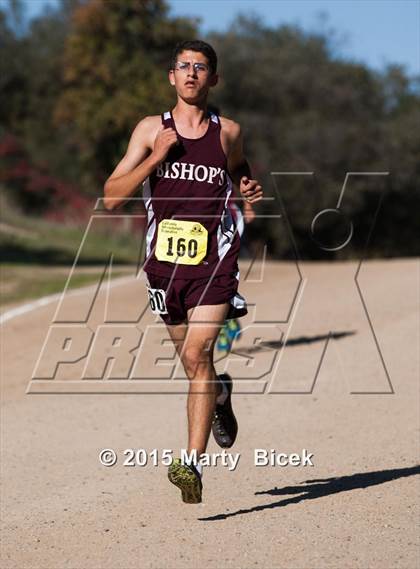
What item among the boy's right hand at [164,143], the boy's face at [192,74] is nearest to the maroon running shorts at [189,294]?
the boy's right hand at [164,143]

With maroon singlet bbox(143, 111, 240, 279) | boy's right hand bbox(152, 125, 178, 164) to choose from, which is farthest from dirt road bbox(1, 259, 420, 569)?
boy's right hand bbox(152, 125, 178, 164)

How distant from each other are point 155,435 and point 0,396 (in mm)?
2585

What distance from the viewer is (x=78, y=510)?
273 inches

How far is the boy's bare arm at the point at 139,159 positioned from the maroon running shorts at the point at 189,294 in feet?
1.82

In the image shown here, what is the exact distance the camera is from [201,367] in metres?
6.59

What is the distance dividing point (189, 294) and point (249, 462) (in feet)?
6.55

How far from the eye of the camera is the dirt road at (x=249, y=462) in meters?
5.97

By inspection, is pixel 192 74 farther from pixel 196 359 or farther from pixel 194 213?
pixel 196 359

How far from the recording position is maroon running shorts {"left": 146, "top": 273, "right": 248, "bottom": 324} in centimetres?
662

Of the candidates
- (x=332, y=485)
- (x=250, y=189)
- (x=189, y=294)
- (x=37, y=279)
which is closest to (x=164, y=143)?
(x=250, y=189)

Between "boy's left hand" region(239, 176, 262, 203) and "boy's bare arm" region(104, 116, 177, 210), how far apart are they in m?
0.59

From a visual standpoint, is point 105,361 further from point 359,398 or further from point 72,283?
point 72,283

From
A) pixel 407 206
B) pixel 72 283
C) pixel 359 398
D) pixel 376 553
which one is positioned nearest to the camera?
pixel 376 553

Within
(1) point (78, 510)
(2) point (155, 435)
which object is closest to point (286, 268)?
(2) point (155, 435)
